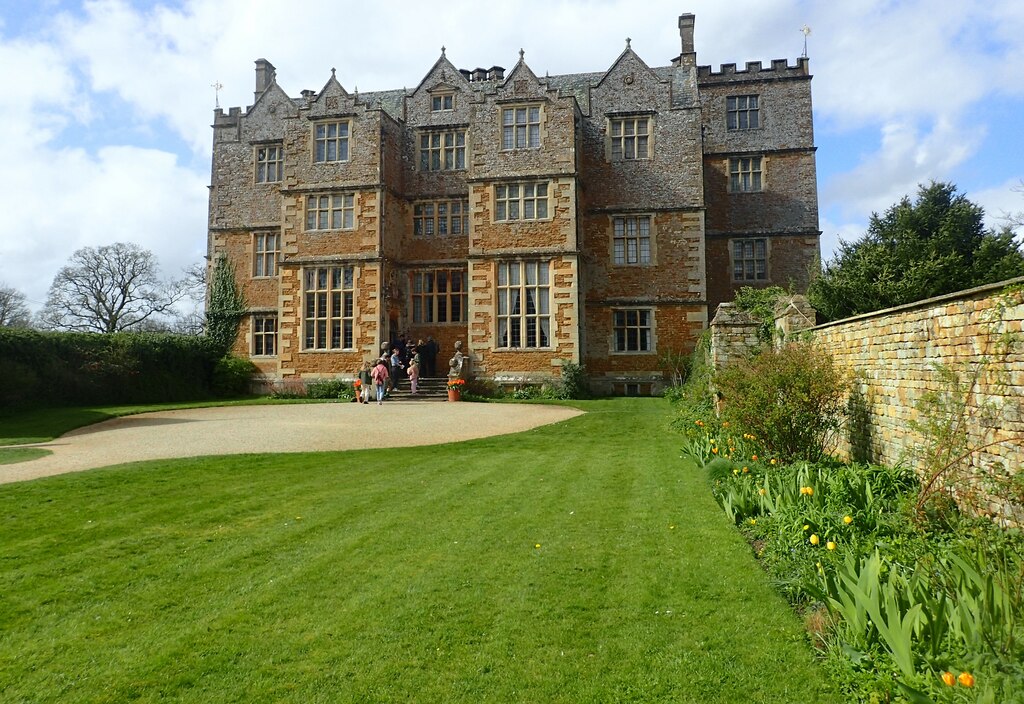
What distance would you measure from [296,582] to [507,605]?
1686 mm

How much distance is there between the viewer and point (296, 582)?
16.9ft

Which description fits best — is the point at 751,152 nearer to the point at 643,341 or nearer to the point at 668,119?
the point at 668,119

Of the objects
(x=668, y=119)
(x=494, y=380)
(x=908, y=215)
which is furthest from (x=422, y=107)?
(x=908, y=215)

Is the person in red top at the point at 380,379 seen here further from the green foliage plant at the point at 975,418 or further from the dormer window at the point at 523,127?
the green foliage plant at the point at 975,418

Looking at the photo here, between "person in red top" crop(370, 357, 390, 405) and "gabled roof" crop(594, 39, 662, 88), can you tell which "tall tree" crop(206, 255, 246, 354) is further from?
"gabled roof" crop(594, 39, 662, 88)

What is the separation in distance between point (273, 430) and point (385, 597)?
1001cm

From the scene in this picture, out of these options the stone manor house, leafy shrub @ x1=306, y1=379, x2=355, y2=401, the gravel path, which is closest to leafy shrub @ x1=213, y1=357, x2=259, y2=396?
the stone manor house

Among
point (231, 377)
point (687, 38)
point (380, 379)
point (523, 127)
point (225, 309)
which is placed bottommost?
point (380, 379)

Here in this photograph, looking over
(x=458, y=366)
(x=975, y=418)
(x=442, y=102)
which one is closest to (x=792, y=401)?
(x=975, y=418)

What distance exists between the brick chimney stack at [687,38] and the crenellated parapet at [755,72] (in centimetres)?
106

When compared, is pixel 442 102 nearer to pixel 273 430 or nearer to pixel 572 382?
pixel 572 382

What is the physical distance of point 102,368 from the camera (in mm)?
21547

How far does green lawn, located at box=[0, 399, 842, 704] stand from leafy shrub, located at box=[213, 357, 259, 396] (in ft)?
58.4

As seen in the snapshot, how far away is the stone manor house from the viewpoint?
897 inches
